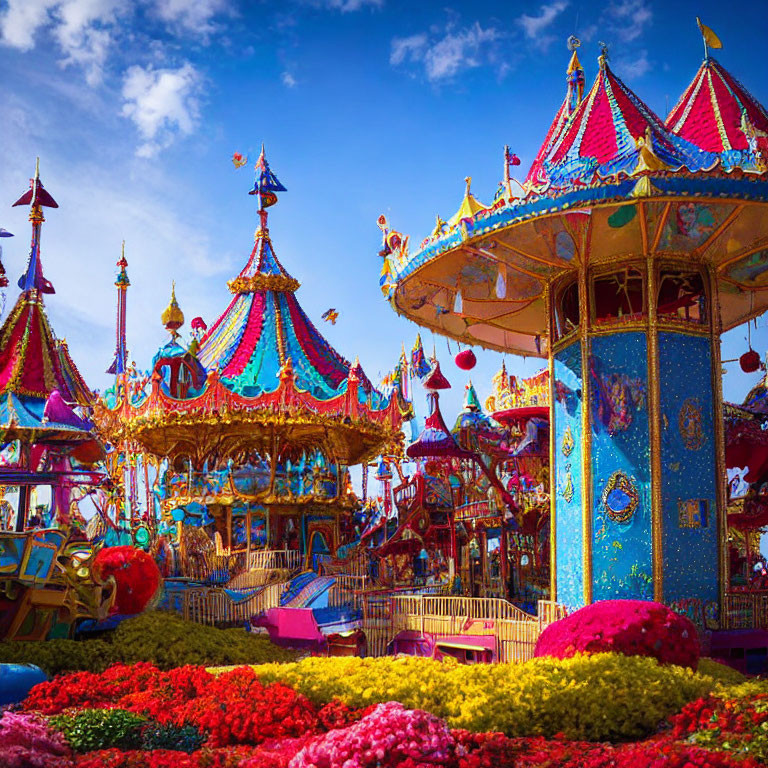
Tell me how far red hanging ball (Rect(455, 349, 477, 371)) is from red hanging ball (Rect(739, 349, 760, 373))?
5090mm

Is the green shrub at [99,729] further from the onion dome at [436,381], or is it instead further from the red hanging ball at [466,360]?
the onion dome at [436,381]

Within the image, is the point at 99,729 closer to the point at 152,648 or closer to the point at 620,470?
the point at 152,648

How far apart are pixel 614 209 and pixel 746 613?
6350 mm

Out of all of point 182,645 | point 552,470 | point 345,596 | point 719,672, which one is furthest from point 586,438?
point 182,645

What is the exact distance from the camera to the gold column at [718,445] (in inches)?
584

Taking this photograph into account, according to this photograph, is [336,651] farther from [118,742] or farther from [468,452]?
[118,742]

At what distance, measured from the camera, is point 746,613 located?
14.5 m

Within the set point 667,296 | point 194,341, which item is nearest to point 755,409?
point 667,296

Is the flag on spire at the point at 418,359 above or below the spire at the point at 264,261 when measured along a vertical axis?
below

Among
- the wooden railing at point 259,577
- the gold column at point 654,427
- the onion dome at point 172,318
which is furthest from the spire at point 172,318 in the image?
the gold column at point 654,427

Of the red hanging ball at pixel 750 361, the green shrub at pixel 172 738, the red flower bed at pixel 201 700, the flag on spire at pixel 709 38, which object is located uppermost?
the flag on spire at pixel 709 38

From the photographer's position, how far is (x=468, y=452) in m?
20.9

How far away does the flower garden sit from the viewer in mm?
7336

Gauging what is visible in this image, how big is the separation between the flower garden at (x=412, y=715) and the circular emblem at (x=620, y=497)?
353cm
